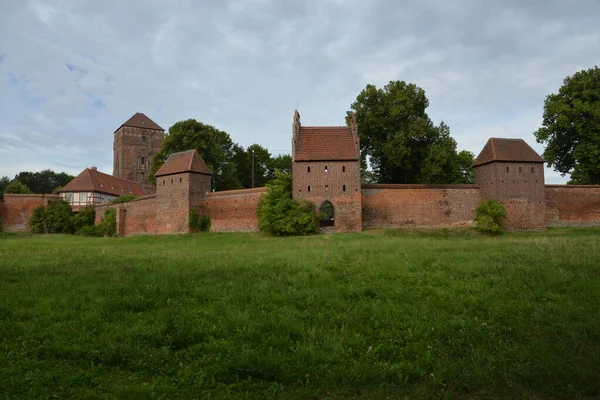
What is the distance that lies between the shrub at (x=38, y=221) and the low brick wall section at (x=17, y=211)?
1.72 m

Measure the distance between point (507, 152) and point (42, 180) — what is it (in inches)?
2906

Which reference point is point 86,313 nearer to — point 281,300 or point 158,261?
point 281,300

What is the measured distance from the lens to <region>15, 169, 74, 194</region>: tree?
237 feet

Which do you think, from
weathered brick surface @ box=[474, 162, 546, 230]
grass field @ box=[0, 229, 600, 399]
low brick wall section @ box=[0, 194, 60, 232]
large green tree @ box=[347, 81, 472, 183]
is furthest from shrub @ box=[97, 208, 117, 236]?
weathered brick surface @ box=[474, 162, 546, 230]

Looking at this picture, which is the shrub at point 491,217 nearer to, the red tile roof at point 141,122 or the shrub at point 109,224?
the shrub at point 109,224

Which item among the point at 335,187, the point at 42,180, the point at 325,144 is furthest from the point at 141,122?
the point at 335,187

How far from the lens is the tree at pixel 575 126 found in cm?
3114

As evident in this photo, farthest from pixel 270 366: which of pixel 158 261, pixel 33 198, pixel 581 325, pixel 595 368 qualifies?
pixel 33 198

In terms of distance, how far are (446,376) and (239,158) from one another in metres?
46.4

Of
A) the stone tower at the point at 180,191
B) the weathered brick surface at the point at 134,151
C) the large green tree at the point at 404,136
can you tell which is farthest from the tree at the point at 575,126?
the weathered brick surface at the point at 134,151

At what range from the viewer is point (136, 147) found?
70.6 m

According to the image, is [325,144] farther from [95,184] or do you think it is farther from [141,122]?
[141,122]

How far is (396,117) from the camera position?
35.1 m

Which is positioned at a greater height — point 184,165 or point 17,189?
point 17,189
